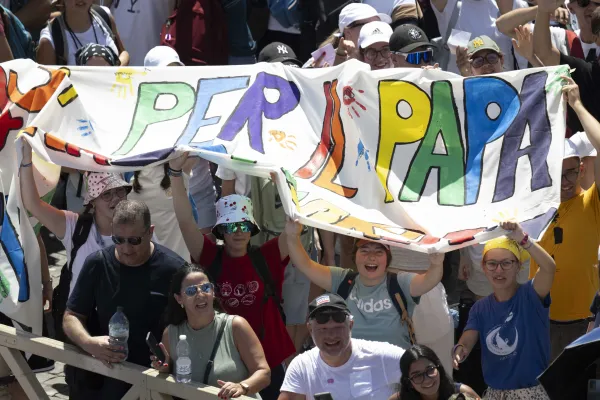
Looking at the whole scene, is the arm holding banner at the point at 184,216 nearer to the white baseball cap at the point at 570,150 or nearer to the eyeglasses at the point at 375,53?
the eyeglasses at the point at 375,53

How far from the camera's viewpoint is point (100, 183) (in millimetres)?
7973

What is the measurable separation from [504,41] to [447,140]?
2515 millimetres

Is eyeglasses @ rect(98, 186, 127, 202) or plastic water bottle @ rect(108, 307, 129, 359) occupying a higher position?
eyeglasses @ rect(98, 186, 127, 202)

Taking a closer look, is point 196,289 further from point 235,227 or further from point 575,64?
point 575,64

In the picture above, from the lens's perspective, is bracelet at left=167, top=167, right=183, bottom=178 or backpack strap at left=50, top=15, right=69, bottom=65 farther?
backpack strap at left=50, top=15, right=69, bottom=65

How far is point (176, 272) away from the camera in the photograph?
7289 millimetres

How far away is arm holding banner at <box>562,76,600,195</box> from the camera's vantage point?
23.8ft

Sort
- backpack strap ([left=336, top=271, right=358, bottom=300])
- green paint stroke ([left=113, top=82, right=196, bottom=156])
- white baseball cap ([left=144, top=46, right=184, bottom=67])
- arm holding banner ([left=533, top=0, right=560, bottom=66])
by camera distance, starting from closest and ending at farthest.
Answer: backpack strap ([left=336, top=271, right=358, bottom=300])
green paint stroke ([left=113, top=82, right=196, bottom=156])
arm holding banner ([left=533, top=0, right=560, bottom=66])
white baseball cap ([left=144, top=46, right=184, bottom=67])

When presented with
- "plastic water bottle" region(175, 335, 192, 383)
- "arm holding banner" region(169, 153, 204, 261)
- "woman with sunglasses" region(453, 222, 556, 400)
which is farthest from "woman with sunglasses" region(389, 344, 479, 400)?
"arm holding banner" region(169, 153, 204, 261)

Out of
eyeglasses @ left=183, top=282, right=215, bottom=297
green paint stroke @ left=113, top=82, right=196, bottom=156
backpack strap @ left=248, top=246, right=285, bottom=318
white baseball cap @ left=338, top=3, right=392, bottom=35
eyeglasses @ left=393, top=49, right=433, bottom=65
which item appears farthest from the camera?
white baseball cap @ left=338, top=3, right=392, bottom=35

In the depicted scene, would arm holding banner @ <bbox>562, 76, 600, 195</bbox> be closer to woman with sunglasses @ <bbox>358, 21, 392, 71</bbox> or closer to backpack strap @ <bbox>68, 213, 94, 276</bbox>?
woman with sunglasses @ <bbox>358, 21, 392, 71</bbox>

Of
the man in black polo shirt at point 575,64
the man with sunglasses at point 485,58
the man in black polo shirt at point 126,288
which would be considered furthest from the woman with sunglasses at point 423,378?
the man with sunglasses at point 485,58

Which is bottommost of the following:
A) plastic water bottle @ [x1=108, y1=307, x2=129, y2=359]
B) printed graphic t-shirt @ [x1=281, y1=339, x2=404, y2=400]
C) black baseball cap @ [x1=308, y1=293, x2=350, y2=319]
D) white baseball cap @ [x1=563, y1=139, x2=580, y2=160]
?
printed graphic t-shirt @ [x1=281, y1=339, x2=404, y2=400]

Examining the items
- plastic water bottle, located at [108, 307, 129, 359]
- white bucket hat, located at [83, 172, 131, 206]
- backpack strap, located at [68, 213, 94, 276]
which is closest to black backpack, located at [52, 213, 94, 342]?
backpack strap, located at [68, 213, 94, 276]
